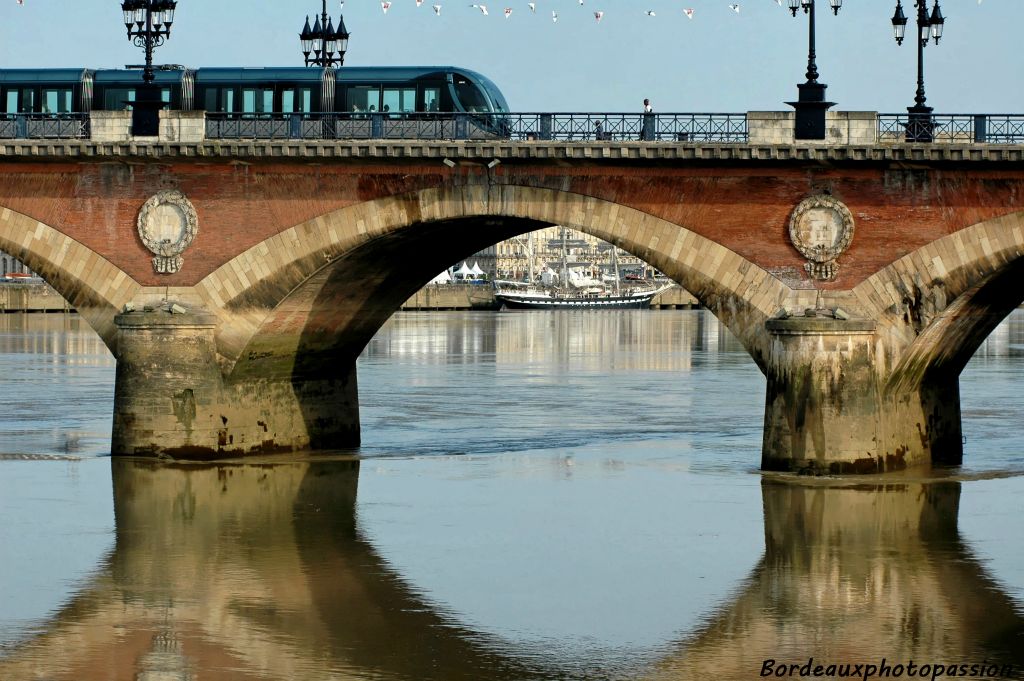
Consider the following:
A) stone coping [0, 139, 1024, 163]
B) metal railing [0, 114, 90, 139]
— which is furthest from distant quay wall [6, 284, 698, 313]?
stone coping [0, 139, 1024, 163]

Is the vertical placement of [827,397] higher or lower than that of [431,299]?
lower

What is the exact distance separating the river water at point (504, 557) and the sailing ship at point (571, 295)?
101453mm

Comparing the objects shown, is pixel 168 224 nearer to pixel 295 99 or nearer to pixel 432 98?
pixel 295 99

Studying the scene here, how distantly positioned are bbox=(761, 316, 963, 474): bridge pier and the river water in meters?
0.60

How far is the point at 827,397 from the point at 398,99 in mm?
12890

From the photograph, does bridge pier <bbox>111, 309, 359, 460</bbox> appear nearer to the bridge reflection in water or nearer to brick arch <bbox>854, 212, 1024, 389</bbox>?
the bridge reflection in water

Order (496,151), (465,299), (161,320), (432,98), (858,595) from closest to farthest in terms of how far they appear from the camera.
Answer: (858,595) → (496,151) → (161,320) → (432,98) → (465,299)

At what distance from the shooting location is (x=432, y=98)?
42.5 m

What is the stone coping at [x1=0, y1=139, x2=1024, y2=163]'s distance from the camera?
34.8 meters

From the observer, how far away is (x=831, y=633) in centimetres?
2392

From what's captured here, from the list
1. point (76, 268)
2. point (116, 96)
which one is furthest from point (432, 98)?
point (76, 268)

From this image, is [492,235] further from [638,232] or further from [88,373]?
[88,373]

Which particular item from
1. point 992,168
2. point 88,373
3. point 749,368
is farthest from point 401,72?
point 749,368

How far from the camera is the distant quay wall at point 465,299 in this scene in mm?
137500
